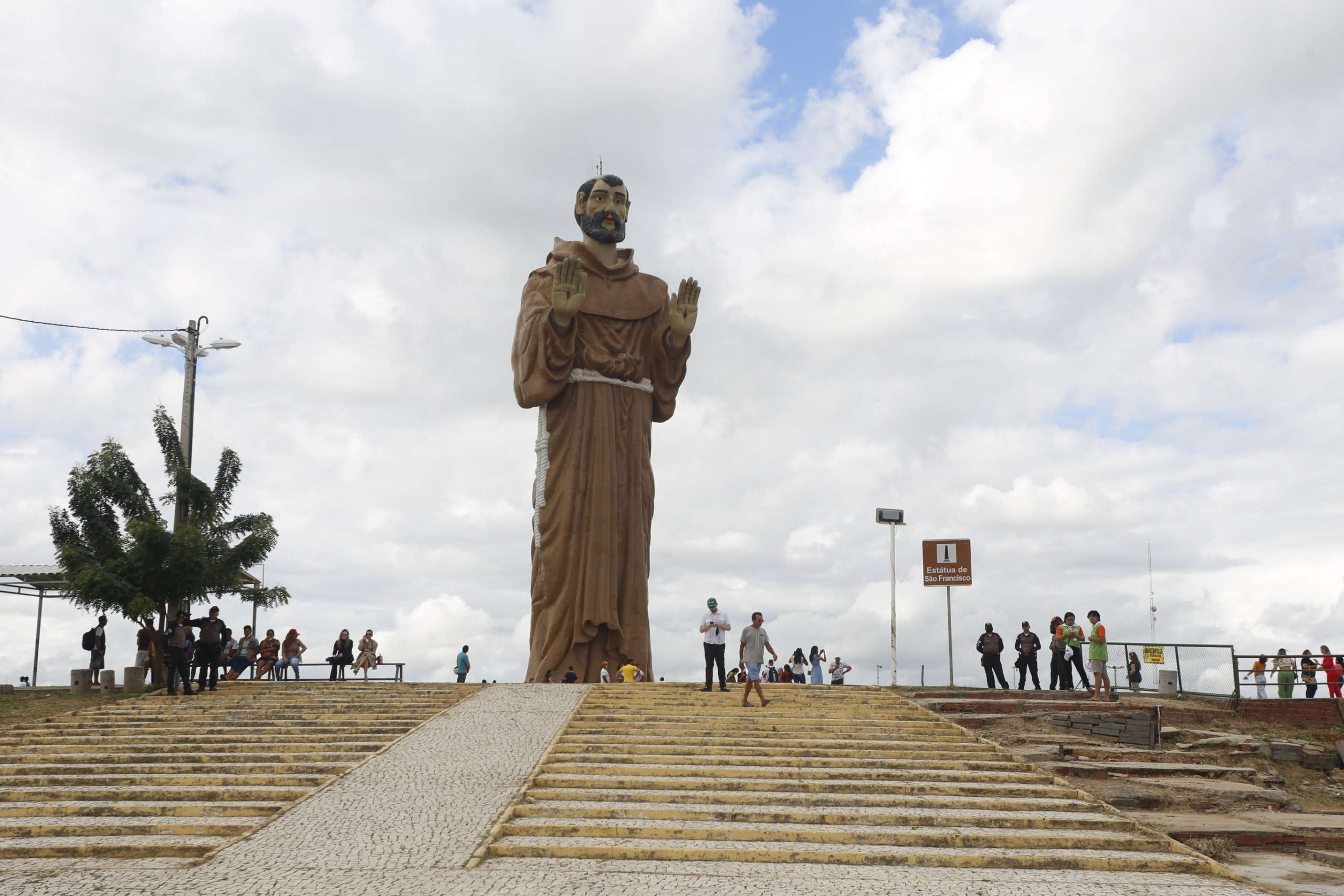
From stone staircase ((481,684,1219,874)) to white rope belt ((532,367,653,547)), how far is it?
647 centimetres

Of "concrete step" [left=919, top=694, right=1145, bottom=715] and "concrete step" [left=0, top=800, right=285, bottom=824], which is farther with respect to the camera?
"concrete step" [left=919, top=694, right=1145, bottom=715]

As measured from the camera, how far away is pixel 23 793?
38.0 ft

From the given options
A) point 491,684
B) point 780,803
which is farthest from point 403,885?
point 491,684

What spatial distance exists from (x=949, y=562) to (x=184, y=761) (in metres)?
13.5

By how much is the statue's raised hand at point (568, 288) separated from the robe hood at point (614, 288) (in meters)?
0.94

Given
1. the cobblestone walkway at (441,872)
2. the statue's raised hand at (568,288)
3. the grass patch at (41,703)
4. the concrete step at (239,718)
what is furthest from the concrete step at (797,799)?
the statue's raised hand at (568,288)

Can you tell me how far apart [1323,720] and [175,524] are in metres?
19.2

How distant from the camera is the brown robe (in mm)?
20828

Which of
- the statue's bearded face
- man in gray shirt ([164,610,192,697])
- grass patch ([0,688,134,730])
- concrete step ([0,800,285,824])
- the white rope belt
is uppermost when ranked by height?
the statue's bearded face

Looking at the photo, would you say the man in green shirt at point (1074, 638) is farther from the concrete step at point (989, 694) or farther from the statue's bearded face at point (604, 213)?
the statue's bearded face at point (604, 213)

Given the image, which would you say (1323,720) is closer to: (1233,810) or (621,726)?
(1233,810)

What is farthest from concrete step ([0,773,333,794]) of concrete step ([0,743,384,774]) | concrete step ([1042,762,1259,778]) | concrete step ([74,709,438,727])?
concrete step ([1042,762,1259,778])

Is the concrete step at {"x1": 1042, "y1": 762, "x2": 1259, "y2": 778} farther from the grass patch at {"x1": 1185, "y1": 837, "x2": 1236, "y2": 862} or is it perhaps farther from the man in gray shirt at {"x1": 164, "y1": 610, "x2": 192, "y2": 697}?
the man in gray shirt at {"x1": 164, "y1": 610, "x2": 192, "y2": 697}

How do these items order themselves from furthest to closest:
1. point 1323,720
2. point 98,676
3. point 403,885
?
point 98,676 < point 1323,720 < point 403,885
